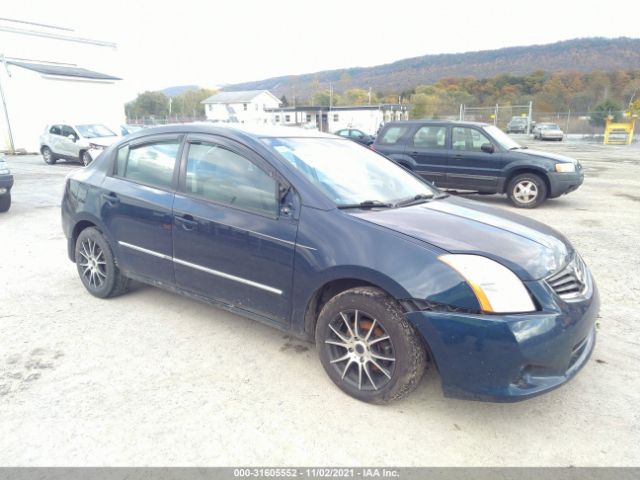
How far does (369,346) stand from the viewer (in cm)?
268

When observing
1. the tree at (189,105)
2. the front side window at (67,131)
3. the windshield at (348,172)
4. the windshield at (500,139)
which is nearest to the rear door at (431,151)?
the windshield at (500,139)

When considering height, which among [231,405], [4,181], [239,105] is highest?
[239,105]

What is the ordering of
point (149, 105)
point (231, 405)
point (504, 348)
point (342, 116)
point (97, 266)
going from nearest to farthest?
1. point (504, 348)
2. point (231, 405)
3. point (97, 266)
4. point (342, 116)
5. point (149, 105)

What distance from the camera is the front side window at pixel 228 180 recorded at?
122 inches

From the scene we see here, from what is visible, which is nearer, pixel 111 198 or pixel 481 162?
pixel 111 198

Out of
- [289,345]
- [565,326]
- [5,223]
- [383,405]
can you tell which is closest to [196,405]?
[289,345]

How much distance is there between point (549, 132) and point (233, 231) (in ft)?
123

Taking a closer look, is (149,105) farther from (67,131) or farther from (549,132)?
(67,131)

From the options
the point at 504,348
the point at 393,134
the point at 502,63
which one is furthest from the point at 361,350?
the point at 502,63

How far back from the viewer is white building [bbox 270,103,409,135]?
51.4m

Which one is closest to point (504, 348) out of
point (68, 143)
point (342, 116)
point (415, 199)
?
point (415, 199)

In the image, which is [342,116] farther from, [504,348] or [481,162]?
[504,348]

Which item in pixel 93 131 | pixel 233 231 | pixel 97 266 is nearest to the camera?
pixel 233 231

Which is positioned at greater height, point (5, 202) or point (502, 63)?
point (502, 63)
